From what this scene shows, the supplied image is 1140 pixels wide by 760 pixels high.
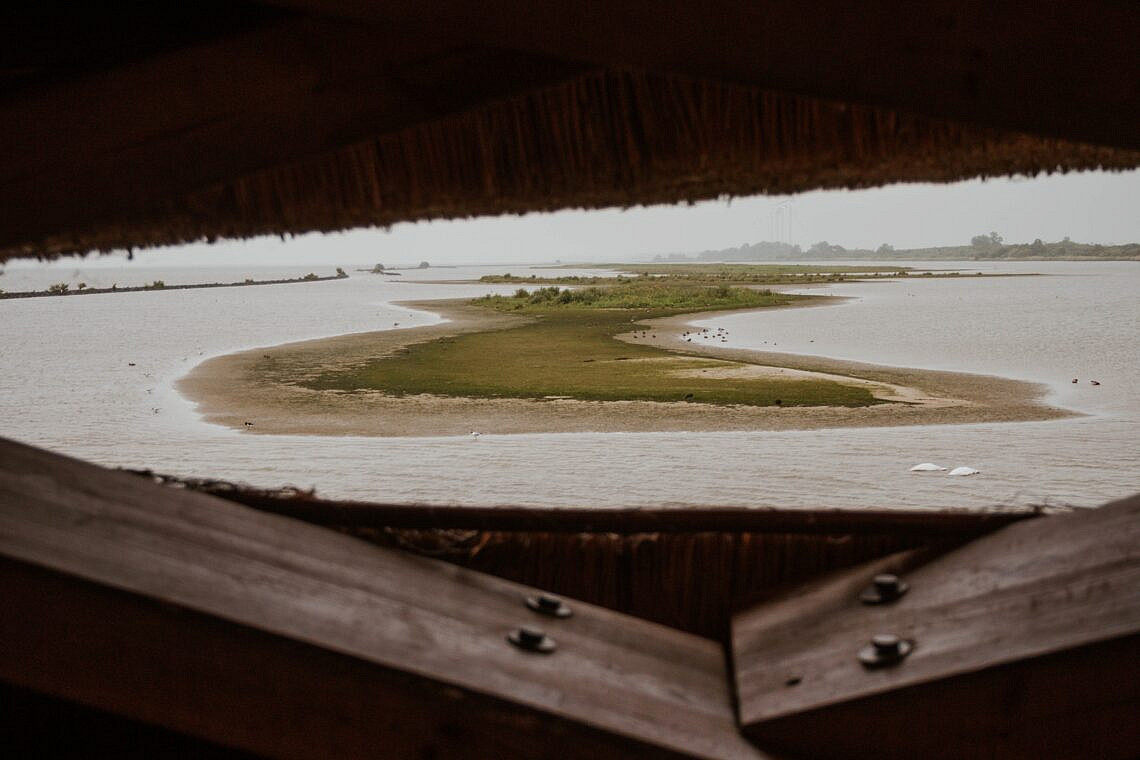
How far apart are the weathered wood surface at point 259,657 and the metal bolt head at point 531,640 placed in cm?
1

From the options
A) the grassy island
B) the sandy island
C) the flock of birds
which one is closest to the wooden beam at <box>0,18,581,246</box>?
the sandy island

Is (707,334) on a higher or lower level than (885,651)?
lower

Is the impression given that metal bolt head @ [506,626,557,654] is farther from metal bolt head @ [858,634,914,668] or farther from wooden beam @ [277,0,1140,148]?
wooden beam @ [277,0,1140,148]

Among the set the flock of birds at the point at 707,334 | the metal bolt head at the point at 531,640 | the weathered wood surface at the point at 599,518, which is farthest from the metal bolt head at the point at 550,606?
the flock of birds at the point at 707,334

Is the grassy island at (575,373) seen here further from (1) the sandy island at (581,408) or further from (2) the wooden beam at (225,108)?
(2) the wooden beam at (225,108)

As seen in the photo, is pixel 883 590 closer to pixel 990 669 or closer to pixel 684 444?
pixel 990 669

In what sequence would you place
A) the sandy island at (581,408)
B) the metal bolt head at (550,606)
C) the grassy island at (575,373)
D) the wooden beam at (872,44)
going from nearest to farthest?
the wooden beam at (872,44)
the metal bolt head at (550,606)
the sandy island at (581,408)
the grassy island at (575,373)

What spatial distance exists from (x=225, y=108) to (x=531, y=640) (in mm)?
515

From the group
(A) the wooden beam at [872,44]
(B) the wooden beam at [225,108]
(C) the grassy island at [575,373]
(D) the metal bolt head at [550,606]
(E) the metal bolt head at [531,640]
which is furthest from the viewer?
(C) the grassy island at [575,373]

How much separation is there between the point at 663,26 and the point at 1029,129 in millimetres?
256

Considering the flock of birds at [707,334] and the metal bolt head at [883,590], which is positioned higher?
the metal bolt head at [883,590]

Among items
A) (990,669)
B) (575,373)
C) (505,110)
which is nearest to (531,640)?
(990,669)

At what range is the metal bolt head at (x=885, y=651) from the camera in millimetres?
788

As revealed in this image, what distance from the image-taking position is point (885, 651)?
2.62 feet
